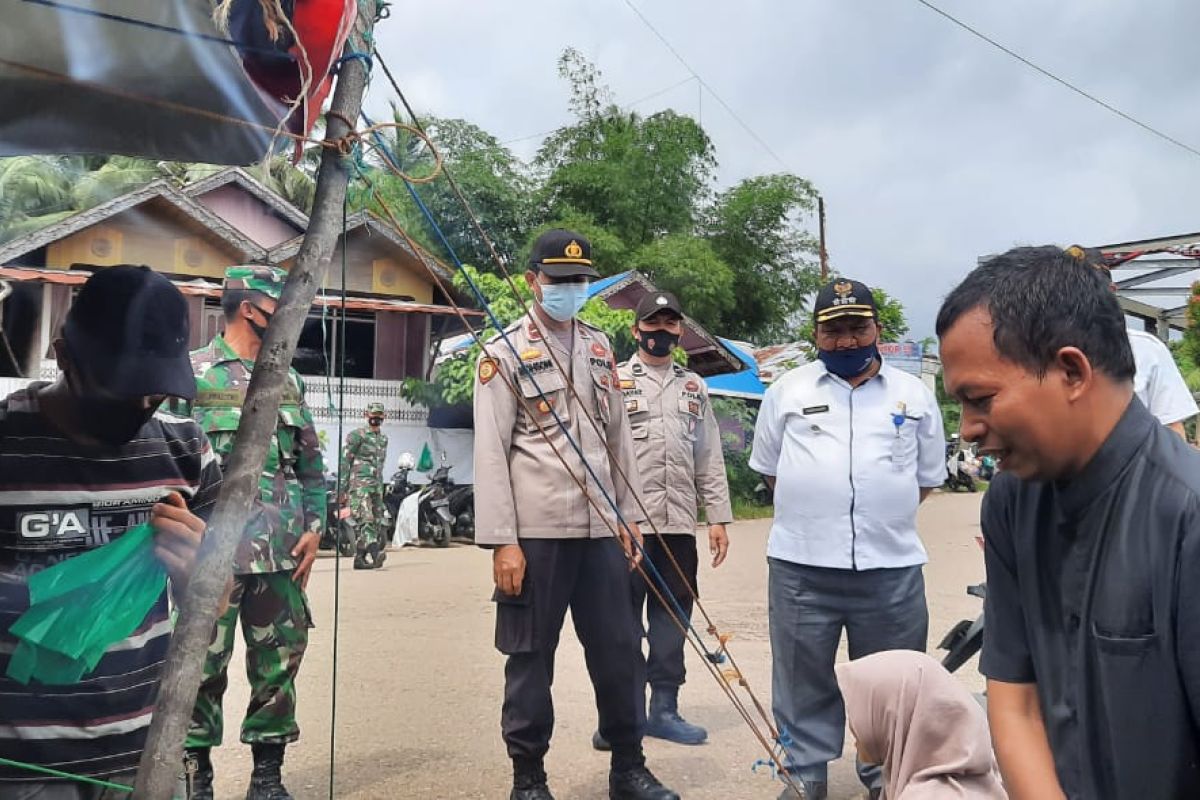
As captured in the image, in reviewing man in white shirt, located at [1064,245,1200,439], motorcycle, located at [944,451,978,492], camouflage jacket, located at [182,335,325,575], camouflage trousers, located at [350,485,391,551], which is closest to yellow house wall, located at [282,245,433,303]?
camouflage jacket, located at [182,335,325,575]

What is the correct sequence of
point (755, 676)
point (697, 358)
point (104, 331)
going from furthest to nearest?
point (697, 358), point (755, 676), point (104, 331)

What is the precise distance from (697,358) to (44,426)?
17.8 meters

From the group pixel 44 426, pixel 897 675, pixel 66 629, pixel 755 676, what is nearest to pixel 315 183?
pixel 44 426

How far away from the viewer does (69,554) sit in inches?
77.0

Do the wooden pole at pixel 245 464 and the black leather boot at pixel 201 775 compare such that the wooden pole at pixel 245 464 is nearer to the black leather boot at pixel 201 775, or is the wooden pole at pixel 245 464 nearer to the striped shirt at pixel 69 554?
the striped shirt at pixel 69 554

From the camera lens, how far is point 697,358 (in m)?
19.5

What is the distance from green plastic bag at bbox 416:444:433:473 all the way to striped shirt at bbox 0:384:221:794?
12321 mm

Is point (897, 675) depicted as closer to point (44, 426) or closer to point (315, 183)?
point (315, 183)

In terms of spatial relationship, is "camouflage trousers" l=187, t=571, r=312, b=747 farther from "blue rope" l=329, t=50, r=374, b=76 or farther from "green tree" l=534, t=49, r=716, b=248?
"green tree" l=534, t=49, r=716, b=248

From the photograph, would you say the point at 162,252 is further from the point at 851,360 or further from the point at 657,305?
the point at 657,305

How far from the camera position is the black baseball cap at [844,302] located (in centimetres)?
370

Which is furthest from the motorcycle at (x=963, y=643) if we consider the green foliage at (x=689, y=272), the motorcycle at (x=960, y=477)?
the motorcycle at (x=960, y=477)

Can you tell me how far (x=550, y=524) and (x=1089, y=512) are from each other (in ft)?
7.14

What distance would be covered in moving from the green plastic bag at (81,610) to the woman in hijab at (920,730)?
1.61 meters
